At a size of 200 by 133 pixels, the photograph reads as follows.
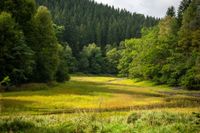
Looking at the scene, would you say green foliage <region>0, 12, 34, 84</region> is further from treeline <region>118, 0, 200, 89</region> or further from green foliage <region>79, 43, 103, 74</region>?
green foliage <region>79, 43, 103, 74</region>

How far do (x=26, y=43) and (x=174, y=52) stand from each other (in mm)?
35428

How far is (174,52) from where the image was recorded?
84.2m

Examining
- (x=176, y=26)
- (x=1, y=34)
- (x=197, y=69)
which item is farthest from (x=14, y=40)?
(x=176, y=26)

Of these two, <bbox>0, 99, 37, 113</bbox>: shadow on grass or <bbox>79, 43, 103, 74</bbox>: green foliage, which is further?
<bbox>79, 43, 103, 74</bbox>: green foliage

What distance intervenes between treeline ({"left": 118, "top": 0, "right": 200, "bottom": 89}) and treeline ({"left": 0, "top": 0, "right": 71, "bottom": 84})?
24.5m

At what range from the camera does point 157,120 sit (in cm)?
2058

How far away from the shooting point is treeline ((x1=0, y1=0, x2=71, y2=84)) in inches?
2095

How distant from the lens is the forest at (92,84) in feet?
65.8

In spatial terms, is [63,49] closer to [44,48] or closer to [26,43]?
[44,48]

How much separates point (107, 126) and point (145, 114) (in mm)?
3224

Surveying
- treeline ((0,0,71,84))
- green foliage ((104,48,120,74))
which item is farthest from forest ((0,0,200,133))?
green foliage ((104,48,120,74))

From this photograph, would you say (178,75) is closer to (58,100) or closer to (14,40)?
(14,40)

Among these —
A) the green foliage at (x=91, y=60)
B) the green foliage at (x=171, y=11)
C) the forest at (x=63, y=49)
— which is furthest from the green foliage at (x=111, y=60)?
the green foliage at (x=171, y=11)

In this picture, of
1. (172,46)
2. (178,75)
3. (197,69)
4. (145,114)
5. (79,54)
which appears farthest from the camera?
(79,54)
